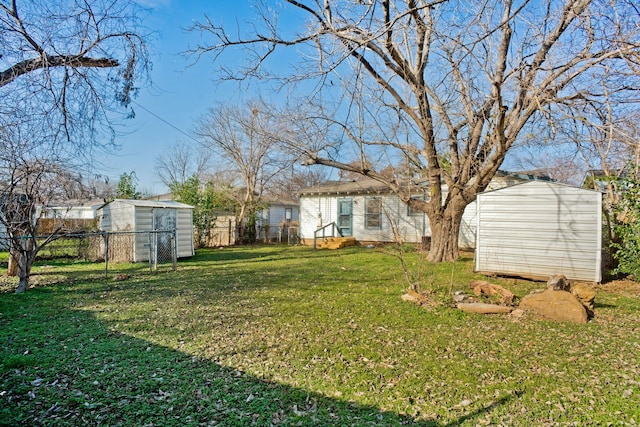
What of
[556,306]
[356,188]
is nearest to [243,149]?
[356,188]

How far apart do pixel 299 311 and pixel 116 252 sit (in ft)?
26.0

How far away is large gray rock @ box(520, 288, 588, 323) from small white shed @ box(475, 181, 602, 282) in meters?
2.84

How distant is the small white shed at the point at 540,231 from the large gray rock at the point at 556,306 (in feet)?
9.32

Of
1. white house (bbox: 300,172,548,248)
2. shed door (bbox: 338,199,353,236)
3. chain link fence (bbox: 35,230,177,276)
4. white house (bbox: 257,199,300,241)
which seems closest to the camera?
chain link fence (bbox: 35,230,177,276)

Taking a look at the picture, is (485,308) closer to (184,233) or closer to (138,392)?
(138,392)

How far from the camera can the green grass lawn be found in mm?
2770

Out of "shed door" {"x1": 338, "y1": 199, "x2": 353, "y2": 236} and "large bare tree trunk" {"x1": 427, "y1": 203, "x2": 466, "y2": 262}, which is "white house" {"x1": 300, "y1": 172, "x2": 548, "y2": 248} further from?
"large bare tree trunk" {"x1": 427, "y1": 203, "x2": 466, "y2": 262}

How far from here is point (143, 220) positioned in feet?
36.6

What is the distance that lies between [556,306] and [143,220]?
1063cm

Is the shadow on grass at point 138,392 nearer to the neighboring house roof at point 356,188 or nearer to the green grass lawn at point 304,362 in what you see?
the green grass lawn at point 304,362

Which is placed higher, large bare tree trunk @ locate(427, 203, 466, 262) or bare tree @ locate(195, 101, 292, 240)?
bare tree @ locate(195, 101, 292, 240)

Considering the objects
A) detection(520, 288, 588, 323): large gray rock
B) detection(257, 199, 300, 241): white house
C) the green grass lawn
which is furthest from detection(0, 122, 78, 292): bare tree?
detection(257, 199, 300, 241): white house

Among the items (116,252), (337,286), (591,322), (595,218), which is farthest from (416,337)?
(116,252)

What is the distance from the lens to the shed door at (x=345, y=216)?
1702 cm
